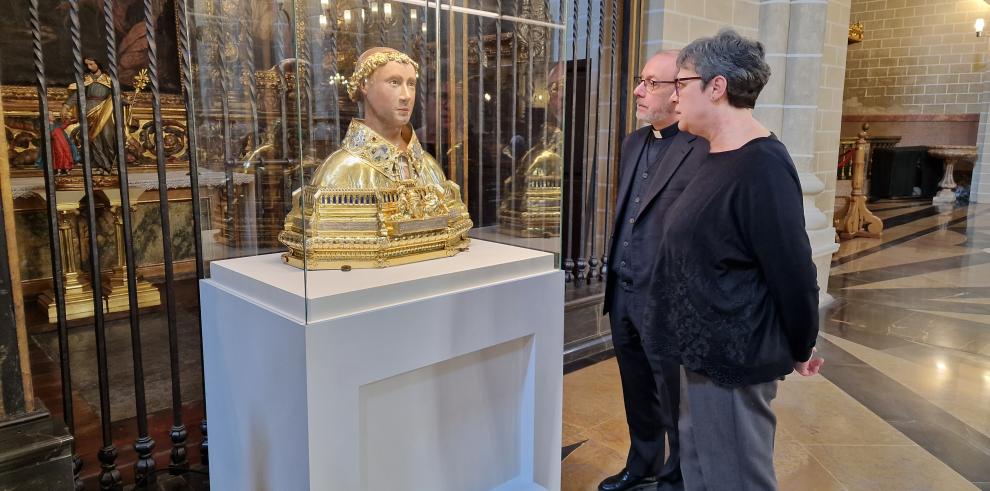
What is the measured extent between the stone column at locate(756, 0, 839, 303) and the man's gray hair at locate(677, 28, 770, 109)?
366cm

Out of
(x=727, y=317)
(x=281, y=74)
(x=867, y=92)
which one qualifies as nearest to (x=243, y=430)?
(x=281, y=74)

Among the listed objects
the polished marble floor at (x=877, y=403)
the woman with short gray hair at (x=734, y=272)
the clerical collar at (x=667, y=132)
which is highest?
the clerical collar at (x=667, y=132)

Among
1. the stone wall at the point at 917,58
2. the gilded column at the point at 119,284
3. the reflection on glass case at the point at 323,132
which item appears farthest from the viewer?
the stone wall at the point at 917,58

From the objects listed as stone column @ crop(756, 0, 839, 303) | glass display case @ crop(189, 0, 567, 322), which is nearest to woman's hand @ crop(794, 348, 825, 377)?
glass display case @ crop(189, 0, 567, 322)

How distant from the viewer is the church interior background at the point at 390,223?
75.8 inches

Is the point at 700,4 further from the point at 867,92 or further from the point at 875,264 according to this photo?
the point at 867,92

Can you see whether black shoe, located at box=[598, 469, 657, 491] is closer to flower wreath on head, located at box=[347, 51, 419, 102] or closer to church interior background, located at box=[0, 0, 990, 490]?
church interior background, located at box=[0, 0, 990, 490]

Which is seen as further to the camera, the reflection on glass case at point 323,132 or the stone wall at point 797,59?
the stone wall at point 797,59

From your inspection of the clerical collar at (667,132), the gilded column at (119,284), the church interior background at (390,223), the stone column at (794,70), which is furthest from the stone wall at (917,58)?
the gilded column at (119,284)

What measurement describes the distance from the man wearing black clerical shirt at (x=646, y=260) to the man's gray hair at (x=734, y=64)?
1.45 ft

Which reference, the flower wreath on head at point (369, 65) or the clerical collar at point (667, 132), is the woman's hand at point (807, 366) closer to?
the clerical collar at point (667, 132)

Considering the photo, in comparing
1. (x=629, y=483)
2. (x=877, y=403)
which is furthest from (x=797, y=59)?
(x=629, y=483)

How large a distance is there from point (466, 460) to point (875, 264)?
21.2 ft

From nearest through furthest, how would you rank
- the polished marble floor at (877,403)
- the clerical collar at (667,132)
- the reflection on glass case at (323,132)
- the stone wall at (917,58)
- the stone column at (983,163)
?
the reflection on glass case at (323,132)
the clerical collar at (667,132)
the polished marble floor at (877,403)
the stone column at (983,163)
the stone wall at (917,58)
